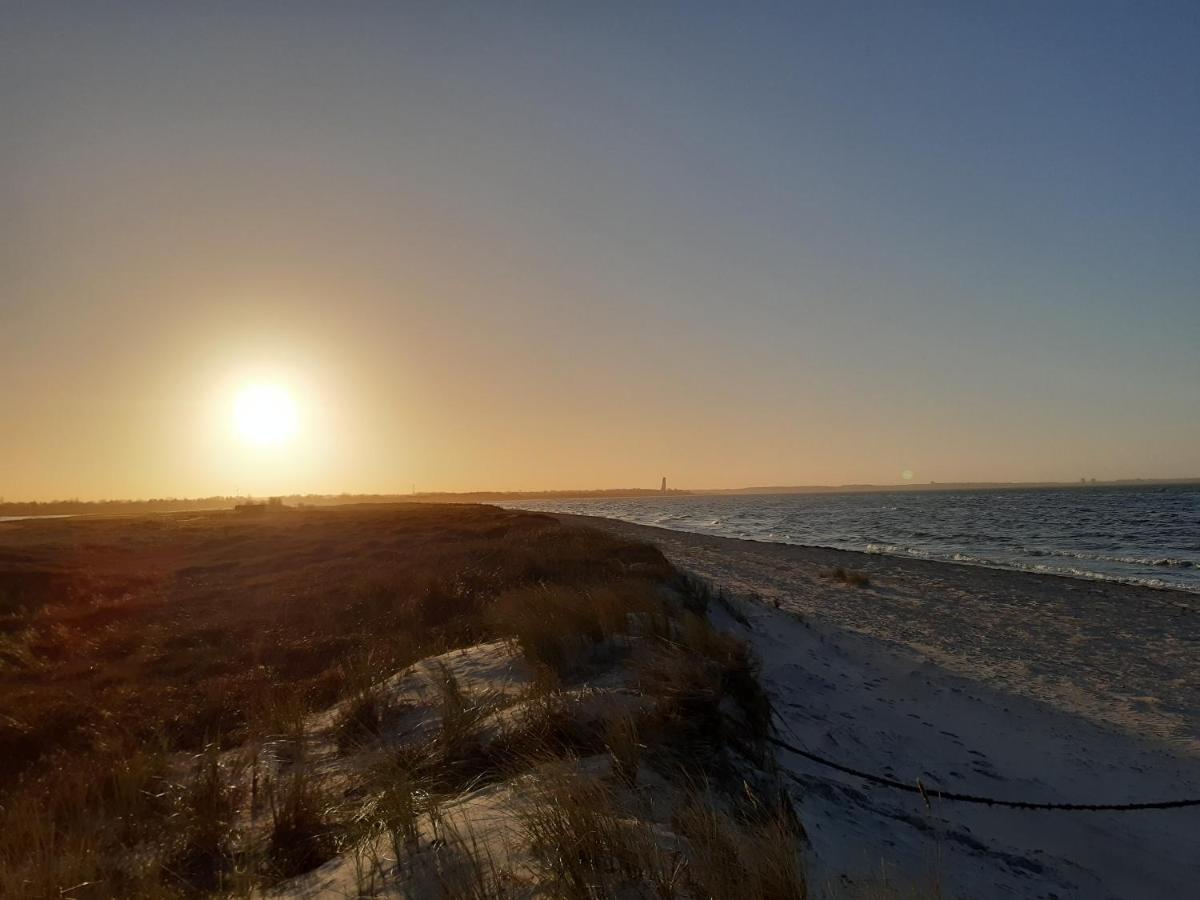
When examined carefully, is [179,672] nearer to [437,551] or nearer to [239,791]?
[239,791]

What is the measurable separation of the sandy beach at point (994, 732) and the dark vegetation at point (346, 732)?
0.98m

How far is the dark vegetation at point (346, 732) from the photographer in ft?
11.0

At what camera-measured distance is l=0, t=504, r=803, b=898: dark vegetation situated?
334cm

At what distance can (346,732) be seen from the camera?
624 cm

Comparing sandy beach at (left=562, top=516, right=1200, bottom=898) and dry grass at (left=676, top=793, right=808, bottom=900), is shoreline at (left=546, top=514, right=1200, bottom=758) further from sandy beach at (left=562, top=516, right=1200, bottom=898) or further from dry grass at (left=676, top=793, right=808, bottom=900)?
dry grass at (left=676, top=793, right=808, bottom=900)

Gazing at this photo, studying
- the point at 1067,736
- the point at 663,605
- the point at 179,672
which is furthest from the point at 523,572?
the point at 1067,736

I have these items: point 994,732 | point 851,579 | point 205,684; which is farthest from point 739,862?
point 851,579

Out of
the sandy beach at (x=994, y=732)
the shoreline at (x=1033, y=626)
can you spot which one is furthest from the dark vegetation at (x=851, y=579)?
the sandy beach at (x=994, y=732)

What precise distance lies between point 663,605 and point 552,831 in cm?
678

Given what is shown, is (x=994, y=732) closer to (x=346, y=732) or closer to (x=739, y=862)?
(x=739, y=862)

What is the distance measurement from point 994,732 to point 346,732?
741 centimetres

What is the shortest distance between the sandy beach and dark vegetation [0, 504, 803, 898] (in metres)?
0.98

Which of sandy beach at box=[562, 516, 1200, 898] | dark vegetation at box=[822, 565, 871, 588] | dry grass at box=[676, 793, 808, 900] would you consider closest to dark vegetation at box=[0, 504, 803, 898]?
dry grass at box=[676, 793, 808, 900]

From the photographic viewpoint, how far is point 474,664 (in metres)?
8.06
